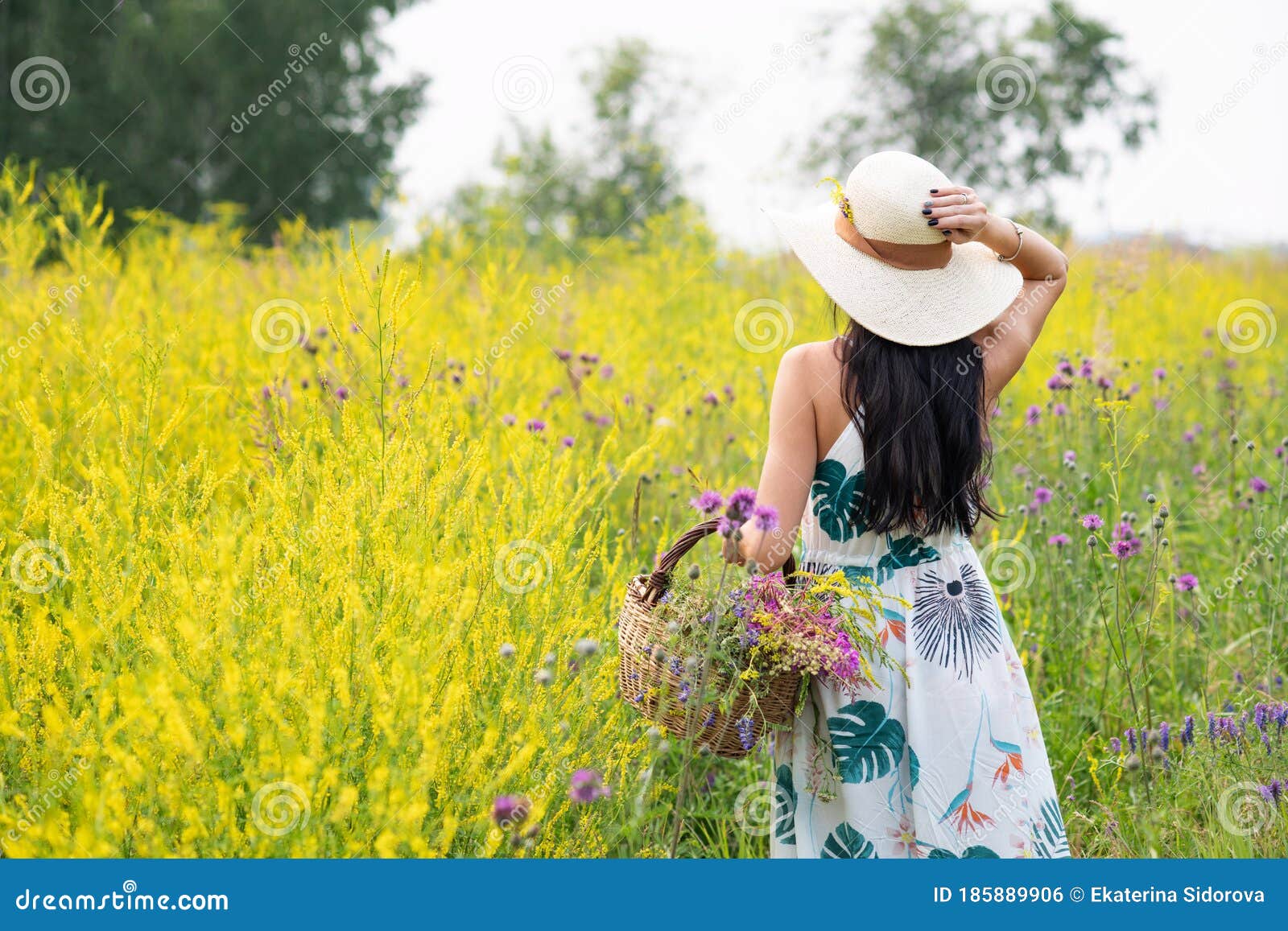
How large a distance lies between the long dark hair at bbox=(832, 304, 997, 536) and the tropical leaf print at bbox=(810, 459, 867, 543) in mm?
18

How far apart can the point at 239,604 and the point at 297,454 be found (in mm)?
426

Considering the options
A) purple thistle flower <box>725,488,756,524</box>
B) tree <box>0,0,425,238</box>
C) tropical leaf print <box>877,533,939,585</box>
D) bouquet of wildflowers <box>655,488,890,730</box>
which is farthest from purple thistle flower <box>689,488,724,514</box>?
tree <box>0,0,425,238</box>

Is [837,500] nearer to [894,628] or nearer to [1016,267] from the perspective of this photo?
[894,628]

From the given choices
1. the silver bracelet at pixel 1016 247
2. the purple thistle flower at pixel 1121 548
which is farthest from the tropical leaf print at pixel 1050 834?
the silver bracelet at pixel 1016 247

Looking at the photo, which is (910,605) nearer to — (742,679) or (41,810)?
(742,679)

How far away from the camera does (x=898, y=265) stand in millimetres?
1755

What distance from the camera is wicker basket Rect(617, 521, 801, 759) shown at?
154 centimetres

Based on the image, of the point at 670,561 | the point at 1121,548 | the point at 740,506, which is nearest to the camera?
the point at 740,506

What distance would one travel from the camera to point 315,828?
1.35 meters

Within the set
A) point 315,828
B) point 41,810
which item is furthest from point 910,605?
point 41,810

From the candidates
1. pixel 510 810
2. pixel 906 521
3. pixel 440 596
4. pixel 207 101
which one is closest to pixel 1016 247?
pixel 906 521

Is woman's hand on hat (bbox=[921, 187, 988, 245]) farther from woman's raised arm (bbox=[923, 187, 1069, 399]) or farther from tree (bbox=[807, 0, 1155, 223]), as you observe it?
tree (bbox=[807, 0, 1155, 223])

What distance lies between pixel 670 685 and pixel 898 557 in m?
0.52

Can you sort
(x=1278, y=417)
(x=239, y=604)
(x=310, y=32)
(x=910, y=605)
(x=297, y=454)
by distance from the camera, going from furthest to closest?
(x=310, y=32) → (x=1278, y=417) → (x=297, y=454) → (x=910, y=605) → (x=239, y=604)
